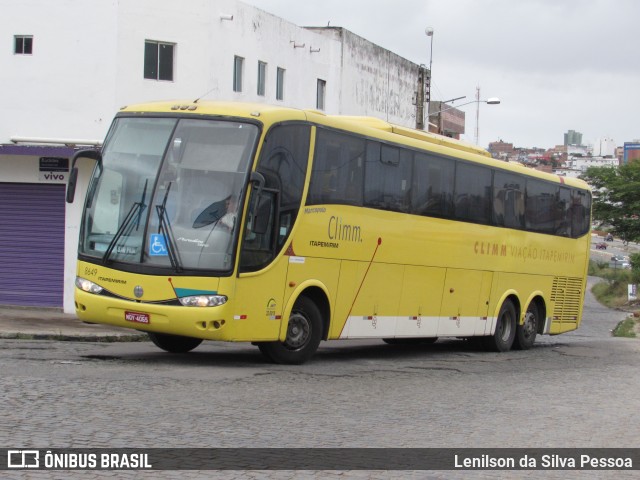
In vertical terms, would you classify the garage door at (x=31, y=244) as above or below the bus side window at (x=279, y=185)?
below

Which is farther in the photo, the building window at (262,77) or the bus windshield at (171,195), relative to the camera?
the building window at (262,77)

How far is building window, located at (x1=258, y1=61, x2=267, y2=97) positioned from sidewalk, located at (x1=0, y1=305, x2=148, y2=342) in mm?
9763

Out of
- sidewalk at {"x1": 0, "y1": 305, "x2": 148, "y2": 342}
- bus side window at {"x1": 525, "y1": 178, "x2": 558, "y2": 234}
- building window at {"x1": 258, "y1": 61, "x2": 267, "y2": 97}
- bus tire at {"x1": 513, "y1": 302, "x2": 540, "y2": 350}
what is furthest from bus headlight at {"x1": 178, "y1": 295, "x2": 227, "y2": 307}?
building window at {"x1": 258, "y1": 61, "x2": 267, "y2": 97}

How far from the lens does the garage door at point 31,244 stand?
24.0 m

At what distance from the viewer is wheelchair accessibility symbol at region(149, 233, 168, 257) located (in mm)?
12977

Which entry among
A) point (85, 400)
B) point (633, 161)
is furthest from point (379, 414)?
point (633, 161)

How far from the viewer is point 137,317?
13.1m

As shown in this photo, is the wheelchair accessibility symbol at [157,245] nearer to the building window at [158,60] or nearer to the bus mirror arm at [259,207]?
the bus mirror arm at [259,207]

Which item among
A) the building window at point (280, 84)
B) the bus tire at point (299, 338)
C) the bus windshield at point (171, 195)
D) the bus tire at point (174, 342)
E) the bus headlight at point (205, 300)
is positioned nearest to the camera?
the bus headlight at point (205, 300)

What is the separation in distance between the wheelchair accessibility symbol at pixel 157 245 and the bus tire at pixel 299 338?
2.05 meters

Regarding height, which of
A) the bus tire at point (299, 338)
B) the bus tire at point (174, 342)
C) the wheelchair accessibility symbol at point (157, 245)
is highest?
the wheelchair accessibility symbol at point (157, 245)

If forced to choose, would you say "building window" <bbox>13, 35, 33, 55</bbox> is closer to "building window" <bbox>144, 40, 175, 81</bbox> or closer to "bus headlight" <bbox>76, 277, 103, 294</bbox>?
"building window" <bbox>144, 40, 175, 81</bbox>

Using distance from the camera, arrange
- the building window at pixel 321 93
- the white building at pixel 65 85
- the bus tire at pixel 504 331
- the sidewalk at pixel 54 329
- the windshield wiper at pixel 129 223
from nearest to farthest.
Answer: the windshield wiper at pixel 129 223 < the sidewalk at pixel 54 329 < the bus tire at pixel 504 331 < the white building at pixel 65 85 < the building window at pixel 321 93

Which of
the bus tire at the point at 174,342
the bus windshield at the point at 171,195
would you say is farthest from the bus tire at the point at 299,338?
the bus windshield at the point at 171,195
